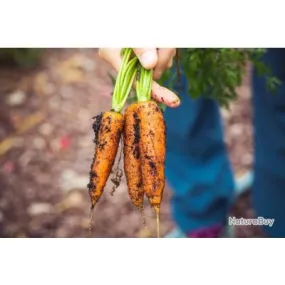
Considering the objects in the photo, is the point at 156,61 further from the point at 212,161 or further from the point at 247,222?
the point at 212,161

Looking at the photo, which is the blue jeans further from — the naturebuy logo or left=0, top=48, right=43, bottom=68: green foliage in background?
left=0, top=48, right=43, bottom=68: green foliage in background

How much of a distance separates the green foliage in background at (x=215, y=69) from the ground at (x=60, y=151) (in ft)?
1.83

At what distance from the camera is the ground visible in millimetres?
1914

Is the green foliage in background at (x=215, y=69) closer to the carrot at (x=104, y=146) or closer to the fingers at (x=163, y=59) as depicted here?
the fingers at (x=163, y=59)

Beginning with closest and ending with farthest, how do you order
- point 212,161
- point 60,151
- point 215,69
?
point 215,69 → point 212,161 → point 60,151

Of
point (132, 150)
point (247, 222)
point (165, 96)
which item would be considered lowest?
point (247, 222)

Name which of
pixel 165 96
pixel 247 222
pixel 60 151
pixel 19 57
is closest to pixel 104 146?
pixel 165 96

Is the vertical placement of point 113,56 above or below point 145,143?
above

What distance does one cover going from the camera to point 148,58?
111cm

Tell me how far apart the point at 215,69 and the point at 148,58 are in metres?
0.25

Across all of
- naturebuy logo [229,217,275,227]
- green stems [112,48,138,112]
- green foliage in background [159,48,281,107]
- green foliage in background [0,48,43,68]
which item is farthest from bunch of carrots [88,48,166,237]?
green foliage in background [0,48,43,68]

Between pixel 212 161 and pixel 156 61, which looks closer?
pixel 156 61

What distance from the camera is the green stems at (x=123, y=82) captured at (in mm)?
1136
